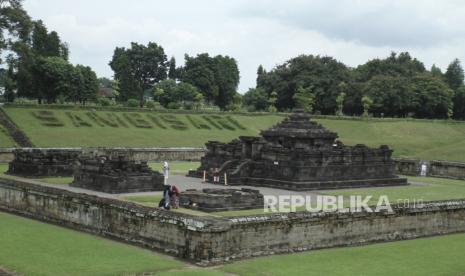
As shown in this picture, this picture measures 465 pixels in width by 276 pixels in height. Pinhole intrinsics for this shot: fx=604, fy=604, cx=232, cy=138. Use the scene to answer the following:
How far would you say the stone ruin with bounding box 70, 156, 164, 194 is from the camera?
23.3 meters

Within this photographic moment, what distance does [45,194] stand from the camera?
1991cm

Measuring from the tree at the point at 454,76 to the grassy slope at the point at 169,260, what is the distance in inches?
3158

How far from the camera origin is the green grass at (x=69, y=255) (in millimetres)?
12883

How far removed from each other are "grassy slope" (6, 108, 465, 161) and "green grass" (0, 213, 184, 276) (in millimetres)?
23693

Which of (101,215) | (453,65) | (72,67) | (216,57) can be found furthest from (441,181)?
(453,65)

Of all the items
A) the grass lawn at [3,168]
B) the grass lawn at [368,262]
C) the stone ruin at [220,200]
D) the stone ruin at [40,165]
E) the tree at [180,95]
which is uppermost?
the tree at [180,95]

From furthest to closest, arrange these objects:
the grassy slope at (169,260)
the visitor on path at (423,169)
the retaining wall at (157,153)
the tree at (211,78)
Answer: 1. the tree at (211,78)
2. the retaining wall at (157,153)
3. the visitor on path at (423,169)
4. the grassy slope at (169,260)

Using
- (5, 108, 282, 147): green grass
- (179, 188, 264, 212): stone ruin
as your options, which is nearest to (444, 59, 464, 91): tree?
(5, 108, 282, 147): green grass

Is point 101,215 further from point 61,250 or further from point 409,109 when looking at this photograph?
point 409,109

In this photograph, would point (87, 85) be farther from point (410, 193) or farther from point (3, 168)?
point (410, 193)

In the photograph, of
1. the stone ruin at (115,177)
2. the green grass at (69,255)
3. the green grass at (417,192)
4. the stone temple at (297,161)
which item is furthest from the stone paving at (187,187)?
the green grass at (69,255)

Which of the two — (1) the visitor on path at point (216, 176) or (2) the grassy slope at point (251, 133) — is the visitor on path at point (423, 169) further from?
(1) the visitor on path at point (216, 176)

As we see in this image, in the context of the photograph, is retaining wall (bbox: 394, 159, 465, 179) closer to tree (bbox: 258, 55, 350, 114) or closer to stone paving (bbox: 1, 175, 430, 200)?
stone paving (bbox: 1, 175, 430, 200)

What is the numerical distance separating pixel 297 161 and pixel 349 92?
47.6 m
